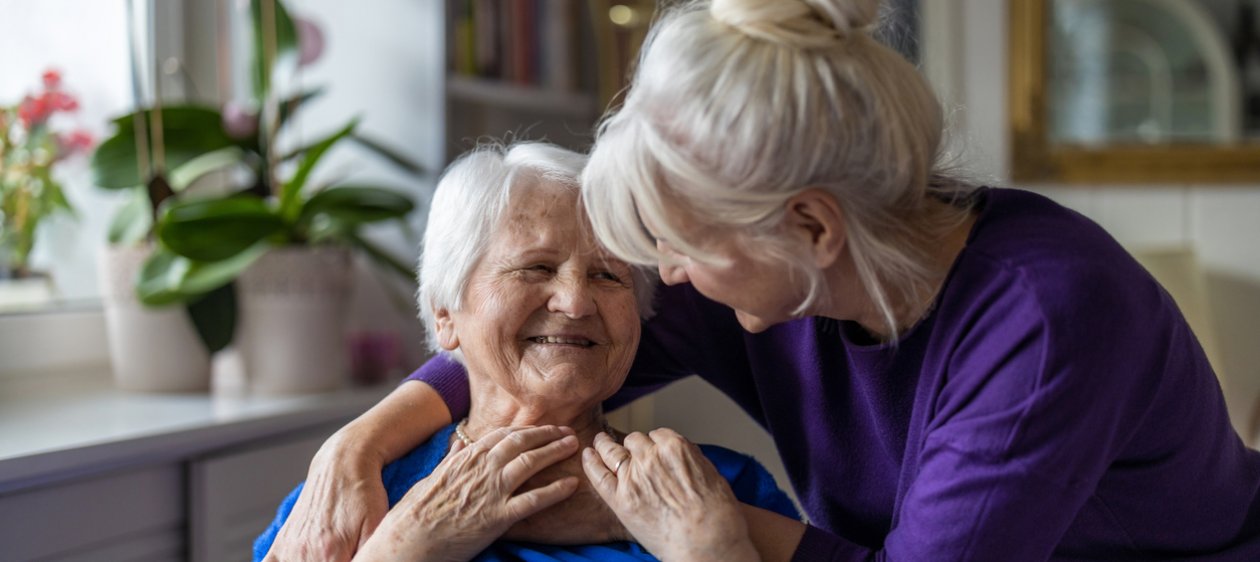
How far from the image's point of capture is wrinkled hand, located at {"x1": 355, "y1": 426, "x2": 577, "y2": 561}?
112 centimetres

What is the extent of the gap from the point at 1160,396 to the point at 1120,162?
2.50 meters

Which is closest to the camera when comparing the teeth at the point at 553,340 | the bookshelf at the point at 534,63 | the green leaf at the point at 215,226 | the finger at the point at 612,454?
the finger at the point at 612,454

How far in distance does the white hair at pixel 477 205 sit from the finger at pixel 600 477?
225 mm

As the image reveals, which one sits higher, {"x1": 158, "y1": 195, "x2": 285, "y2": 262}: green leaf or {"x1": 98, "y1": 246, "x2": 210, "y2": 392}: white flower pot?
{"x1": 158, "y1": 195, "x2": 285, "y2": 262}: green leaf

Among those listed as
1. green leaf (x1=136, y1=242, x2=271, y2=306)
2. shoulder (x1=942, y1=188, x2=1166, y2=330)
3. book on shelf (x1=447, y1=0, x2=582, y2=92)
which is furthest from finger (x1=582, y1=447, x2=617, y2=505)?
book on shelf (x1=447, y1=0, x2=582, y2=92)

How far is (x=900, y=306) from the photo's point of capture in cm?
107

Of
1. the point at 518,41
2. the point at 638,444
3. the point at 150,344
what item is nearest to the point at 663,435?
the point at 638,444

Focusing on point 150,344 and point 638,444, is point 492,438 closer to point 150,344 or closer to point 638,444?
point 638,444

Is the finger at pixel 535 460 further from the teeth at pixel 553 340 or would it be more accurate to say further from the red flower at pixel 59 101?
the red flower at pixel 59 101

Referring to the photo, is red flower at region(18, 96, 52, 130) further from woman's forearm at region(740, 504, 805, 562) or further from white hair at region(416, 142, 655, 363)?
woman's forearm at region(740, 504, 805, 562)

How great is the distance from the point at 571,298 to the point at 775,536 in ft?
1.10

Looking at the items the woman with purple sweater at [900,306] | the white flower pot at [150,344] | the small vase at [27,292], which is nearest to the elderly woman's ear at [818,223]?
the woman with purple sweater at [900,306]

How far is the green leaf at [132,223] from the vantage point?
6.55ft

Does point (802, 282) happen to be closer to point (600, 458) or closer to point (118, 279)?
point (600, 458)
